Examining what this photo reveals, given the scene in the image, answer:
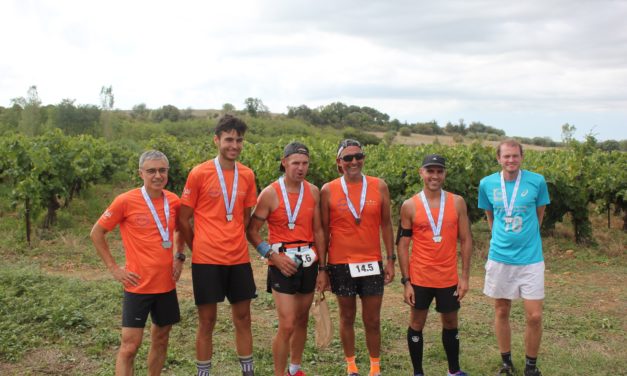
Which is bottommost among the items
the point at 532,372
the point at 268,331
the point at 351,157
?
the point at 268,331

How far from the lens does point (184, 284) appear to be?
820 centimetres

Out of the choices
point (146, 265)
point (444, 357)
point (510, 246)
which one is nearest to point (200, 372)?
point (146, 265)

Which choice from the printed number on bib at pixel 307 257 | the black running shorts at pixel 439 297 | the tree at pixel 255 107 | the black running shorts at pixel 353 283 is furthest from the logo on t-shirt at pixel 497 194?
the tree at pixel 255 107

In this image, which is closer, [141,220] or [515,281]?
[141,220]

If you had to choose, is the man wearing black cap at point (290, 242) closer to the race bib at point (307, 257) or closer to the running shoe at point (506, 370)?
the race bib at point (307, 257)

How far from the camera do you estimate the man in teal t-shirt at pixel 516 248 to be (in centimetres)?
448

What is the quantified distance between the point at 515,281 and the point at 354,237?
4.67 ft

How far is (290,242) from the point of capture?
14.0 feet

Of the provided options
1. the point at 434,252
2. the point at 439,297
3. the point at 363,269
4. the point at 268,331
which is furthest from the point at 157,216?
the point at 268,331

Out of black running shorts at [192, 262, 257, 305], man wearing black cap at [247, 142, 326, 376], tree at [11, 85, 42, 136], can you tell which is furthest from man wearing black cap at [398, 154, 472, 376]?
tree at [11, 85, 42, 136]

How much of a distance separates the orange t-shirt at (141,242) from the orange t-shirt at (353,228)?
1290mm

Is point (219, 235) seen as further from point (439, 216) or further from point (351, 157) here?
point (439, 216)

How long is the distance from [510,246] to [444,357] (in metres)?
1.32

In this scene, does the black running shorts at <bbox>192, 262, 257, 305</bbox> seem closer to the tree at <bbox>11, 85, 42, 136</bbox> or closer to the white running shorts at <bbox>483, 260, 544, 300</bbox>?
the white running shorts at <bbox>483, 260, 544, 300</bbox>
